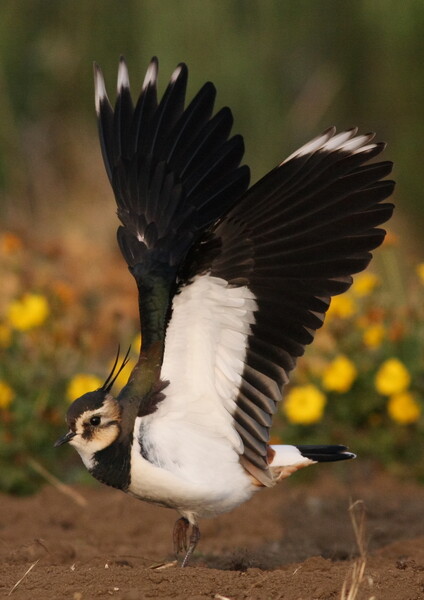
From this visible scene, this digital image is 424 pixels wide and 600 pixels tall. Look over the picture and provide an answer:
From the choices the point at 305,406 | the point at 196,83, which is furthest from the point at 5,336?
the point at 196,83

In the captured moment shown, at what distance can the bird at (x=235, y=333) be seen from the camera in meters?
3.49

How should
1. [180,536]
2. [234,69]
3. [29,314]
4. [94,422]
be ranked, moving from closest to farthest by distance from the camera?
[94,422] < [180,536] < [29,314] < [234,69]

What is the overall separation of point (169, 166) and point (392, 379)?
5.31 ft

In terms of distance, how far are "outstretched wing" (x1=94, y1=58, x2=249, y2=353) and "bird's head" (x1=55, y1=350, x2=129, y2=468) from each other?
0.61 metres

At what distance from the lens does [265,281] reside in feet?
11.8

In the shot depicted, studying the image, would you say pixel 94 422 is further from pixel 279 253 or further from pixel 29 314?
pixel 29 314

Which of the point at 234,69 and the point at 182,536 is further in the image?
the point at 234,69

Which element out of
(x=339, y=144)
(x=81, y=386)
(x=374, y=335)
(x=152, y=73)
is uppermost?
(x=152, y=73)

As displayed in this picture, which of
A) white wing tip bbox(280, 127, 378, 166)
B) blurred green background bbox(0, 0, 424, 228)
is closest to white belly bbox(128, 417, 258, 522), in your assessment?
white wing tip bbox(280, 127, 378, 166)

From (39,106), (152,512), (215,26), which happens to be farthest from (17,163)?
(152,512)

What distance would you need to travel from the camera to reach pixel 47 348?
5586 mm

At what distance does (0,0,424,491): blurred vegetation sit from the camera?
29.0 feet

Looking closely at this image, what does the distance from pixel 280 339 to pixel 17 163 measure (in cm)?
622

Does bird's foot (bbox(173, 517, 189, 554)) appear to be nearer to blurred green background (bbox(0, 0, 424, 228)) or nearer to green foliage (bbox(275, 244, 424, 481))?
green foliage (bbox(275, 244, 424, 481))
